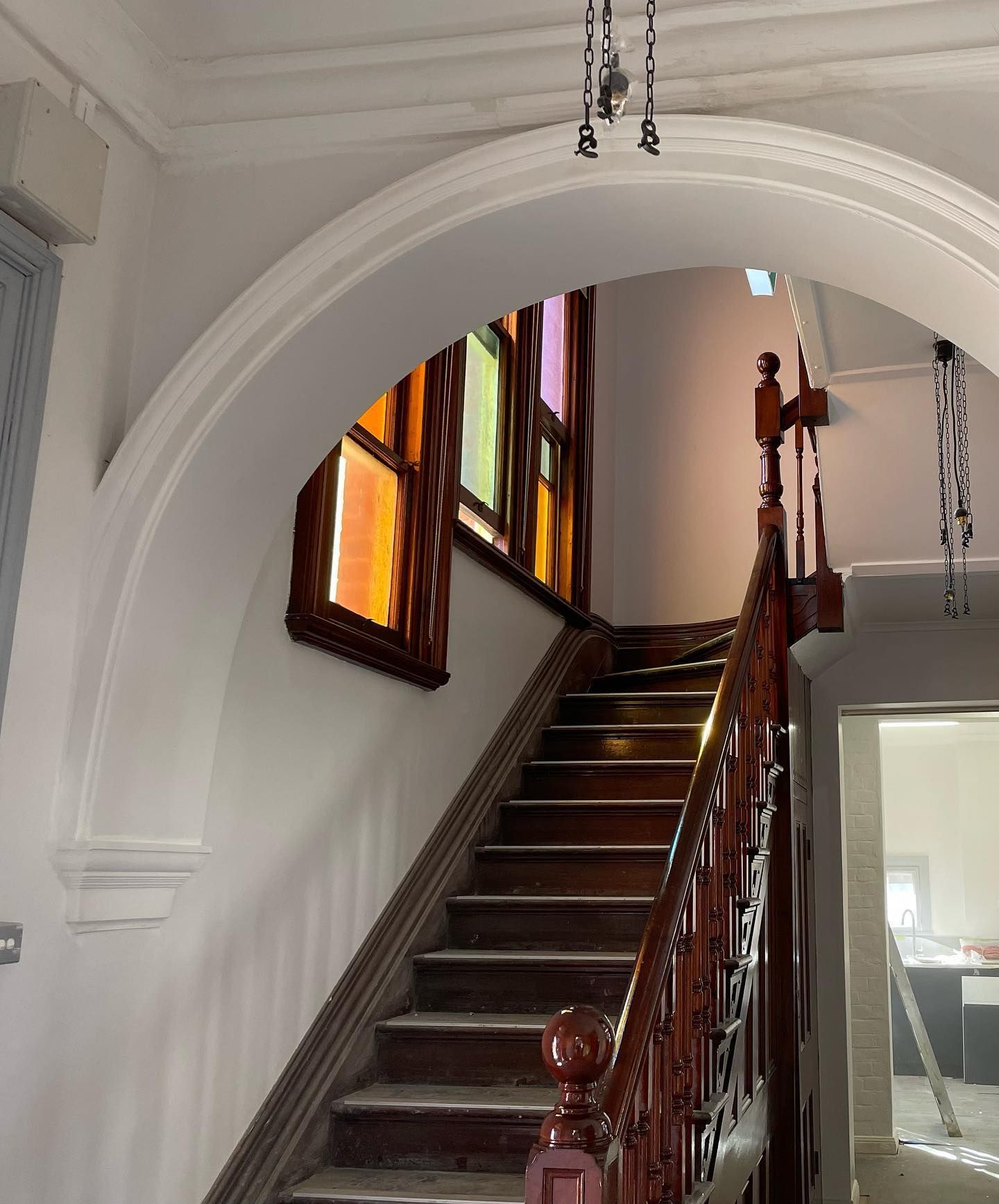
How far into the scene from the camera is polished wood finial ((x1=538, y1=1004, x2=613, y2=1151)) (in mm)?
1824

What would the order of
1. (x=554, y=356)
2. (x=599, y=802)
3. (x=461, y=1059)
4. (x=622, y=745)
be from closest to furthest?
1. (x=461, y=1059)
2. (x=599, y=802)
3. (x=622, y=745)
4. (x=554, y=356)

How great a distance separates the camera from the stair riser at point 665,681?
236 inches

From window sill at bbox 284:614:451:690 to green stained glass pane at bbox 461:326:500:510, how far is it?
4.38 ft

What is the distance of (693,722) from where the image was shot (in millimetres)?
5629

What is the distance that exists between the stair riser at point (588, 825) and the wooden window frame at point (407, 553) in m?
0.76

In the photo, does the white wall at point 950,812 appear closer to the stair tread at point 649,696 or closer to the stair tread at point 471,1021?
the stair tread at point 649,696

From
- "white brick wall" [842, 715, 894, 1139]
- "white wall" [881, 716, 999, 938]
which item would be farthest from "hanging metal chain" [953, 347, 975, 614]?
A: "white wall" [881, 716, 999, 938]

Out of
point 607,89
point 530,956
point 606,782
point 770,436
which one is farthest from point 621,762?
point 607,89

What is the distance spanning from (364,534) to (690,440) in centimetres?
394

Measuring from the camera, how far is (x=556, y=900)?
410 centimetres

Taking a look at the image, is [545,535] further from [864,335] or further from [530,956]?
[530,956]

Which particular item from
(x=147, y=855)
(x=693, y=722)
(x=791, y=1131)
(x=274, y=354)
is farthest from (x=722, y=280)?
(x=147, y=855)

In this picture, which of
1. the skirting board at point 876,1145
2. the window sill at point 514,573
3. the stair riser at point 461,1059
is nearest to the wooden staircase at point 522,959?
the stair riser at point 461,1059

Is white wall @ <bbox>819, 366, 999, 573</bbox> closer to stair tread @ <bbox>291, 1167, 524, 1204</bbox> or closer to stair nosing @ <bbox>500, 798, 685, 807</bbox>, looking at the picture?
stair nosing @ <bbox>500, 798, 685, 807</bbox>
